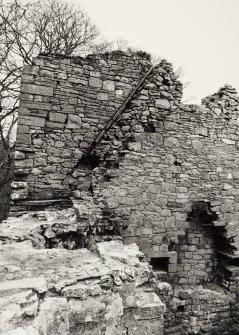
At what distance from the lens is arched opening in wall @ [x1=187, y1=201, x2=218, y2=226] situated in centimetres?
504

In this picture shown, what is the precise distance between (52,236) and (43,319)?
80.3 inches

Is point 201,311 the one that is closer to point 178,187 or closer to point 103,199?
point 178,187

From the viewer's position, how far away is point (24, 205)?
4.75 metres

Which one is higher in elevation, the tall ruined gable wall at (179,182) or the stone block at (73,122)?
the stone block at (73,122)

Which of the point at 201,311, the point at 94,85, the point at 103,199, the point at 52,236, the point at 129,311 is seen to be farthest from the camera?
the point at 94,85

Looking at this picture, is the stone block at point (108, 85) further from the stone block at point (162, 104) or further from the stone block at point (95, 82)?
the stone block at point (162, 104)

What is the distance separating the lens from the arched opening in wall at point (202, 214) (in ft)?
16.5

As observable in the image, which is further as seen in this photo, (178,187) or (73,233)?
(178,187)

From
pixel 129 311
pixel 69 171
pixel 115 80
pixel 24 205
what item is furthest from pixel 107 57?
pixel 129 311

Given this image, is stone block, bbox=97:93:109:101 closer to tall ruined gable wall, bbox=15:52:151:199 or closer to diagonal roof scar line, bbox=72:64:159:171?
tall ruined gable wall, bbox=15:52:151:199

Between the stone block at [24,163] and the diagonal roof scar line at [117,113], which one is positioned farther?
the diagonal roof scar line at [117,113]

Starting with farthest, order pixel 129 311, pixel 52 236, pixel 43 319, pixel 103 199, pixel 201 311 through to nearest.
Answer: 1. pixel 201 311
2. pixel 103 199
3. pixel 52 236
4. pixel 129 311
5. pixel 43 319

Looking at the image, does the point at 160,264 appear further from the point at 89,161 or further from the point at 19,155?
the point at 19,155

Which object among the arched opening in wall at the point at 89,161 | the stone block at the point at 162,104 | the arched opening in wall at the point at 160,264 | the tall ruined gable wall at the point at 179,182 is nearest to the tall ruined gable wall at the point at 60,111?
the arched opening in wall at the point at 89,161
